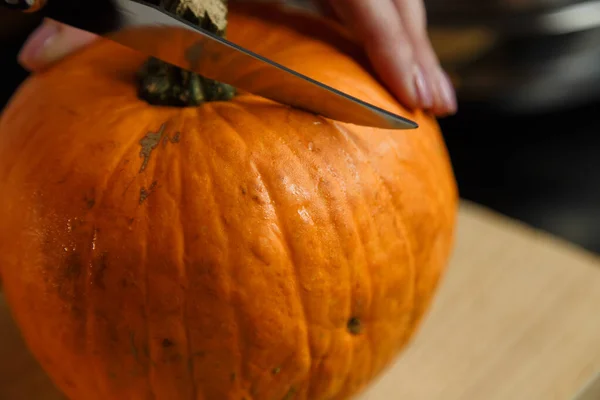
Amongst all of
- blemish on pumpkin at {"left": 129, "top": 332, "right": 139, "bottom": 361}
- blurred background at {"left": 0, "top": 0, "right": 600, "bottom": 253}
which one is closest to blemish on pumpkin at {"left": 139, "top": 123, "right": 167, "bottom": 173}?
blemish on pumpkin at {"left": 129, "top": 332, "right": 139, "bottom": 361}

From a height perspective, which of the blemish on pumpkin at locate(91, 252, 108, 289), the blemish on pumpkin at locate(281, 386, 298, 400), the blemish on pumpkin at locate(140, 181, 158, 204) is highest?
the blemish on pumpkin at locate(140, 181, 158, 204)

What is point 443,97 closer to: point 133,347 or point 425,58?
point 425,58

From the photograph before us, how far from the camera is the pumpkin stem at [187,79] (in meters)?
0.56

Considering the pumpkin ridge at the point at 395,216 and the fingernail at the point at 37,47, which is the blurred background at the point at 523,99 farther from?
the pumpkin ridge at the point at 395,216

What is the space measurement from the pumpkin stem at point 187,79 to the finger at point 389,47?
0.15 metres

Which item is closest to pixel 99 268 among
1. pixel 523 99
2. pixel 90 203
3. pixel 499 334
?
pixel 90 203

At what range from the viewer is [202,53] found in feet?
1.70

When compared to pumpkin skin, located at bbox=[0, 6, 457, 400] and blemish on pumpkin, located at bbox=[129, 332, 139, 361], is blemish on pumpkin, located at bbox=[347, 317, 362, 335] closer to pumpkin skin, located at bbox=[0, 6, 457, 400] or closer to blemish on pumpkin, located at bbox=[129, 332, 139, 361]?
pumpkin skin, located at bbox=[0, 6, 457, 400]

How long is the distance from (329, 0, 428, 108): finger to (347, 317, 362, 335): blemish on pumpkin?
0.22 m

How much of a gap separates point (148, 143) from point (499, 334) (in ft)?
1.72

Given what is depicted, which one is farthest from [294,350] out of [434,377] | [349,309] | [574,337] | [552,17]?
[552,17]

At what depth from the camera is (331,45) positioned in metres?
0.65

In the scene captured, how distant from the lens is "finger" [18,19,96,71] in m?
0.65

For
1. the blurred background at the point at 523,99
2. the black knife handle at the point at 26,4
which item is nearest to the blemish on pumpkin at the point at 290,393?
the black knife handle at the point at 26,4
